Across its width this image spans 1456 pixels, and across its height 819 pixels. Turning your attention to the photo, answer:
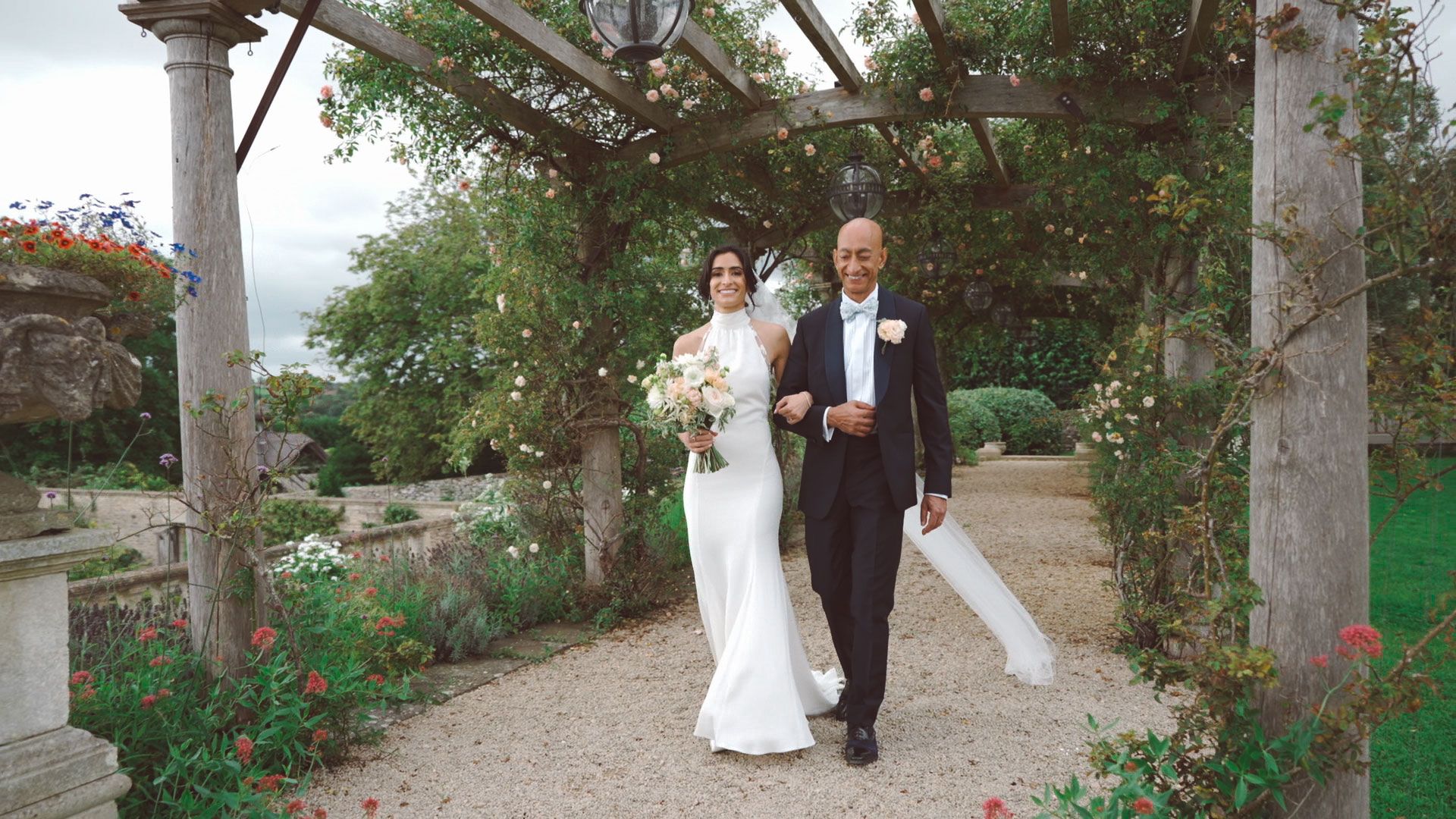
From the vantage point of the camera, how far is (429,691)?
14.6 feet

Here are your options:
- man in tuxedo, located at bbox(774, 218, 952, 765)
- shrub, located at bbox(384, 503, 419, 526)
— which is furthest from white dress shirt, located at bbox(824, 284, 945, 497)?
shrub, located at bbox(384, 503, 419, 526)

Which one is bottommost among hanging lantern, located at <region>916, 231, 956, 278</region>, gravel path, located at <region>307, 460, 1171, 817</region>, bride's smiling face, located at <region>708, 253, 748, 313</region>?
gravel path, located at <region>307, 460, 1171, 817</region>

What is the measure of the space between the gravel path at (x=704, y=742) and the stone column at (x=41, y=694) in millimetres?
927

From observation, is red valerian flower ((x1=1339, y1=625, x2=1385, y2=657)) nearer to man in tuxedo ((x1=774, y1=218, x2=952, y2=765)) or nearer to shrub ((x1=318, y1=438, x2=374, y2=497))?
man in tuxedo ((x1=774, y1=218, x2=952, y2=765))

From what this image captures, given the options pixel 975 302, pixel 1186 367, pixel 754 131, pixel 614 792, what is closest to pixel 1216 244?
pixel 1186 367

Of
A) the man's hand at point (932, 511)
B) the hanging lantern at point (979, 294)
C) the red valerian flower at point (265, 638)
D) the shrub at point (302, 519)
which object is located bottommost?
the shrub at point (302, 519)

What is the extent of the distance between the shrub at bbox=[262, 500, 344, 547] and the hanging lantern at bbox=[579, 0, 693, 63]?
1256cm

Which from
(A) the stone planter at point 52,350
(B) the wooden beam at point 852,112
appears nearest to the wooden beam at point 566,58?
(B) the wooden beam at point 852,112

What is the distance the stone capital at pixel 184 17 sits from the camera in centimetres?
334

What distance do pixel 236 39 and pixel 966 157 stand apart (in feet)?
21.0

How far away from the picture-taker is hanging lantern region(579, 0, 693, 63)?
329 centimetres

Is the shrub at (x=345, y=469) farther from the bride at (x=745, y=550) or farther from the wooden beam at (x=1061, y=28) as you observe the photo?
the wooden beam at (x=1061, y=28)

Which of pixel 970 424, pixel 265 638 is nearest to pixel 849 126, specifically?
pixel 265 638

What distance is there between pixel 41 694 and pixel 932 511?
291cm
